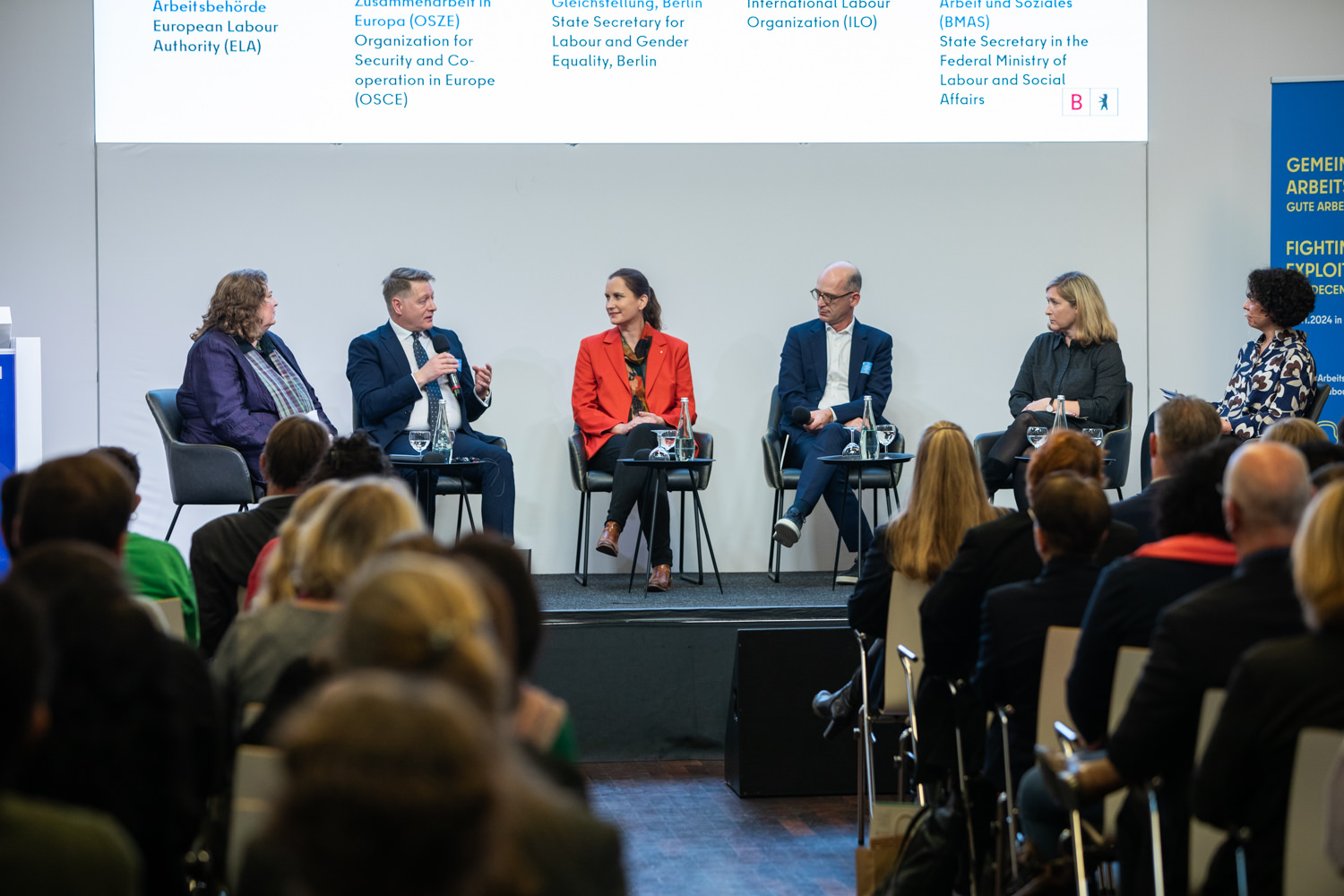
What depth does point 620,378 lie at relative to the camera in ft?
19.2

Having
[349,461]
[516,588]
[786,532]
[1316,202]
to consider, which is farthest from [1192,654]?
[1316,202]

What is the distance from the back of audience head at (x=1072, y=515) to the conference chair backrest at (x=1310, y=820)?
89 centimetres

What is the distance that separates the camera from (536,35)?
19.8 feet

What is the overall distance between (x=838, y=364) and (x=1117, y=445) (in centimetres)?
128

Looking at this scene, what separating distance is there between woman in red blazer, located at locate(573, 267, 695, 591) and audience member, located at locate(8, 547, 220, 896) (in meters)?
4.12

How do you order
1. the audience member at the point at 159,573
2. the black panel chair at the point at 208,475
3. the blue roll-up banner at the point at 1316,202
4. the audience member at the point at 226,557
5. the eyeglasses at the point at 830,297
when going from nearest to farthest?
1. the audience member at the point at 159,573
2. the audience member at the point at 226,557
3. the black panel chair at the point at 208,475
4. the eyeglasses at the point at 830,297
5. the blue roll-up banner at the point at 1316,202

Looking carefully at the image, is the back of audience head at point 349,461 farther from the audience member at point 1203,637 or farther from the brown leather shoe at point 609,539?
the brown leather shoe at point 609,539

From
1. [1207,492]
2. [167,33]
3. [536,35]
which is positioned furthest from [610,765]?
[167,33]

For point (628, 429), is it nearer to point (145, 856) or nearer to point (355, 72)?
point (355, 72)

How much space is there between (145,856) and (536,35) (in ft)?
16.9

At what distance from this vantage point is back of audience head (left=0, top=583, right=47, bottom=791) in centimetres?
106

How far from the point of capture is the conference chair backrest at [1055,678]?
2.36m

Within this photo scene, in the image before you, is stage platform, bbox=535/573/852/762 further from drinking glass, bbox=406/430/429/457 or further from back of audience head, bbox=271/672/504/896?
back of audience head, bbox=271/672/504/896

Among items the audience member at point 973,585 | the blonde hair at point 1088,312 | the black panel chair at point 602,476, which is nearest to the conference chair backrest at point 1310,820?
the audience member at point 973,585
